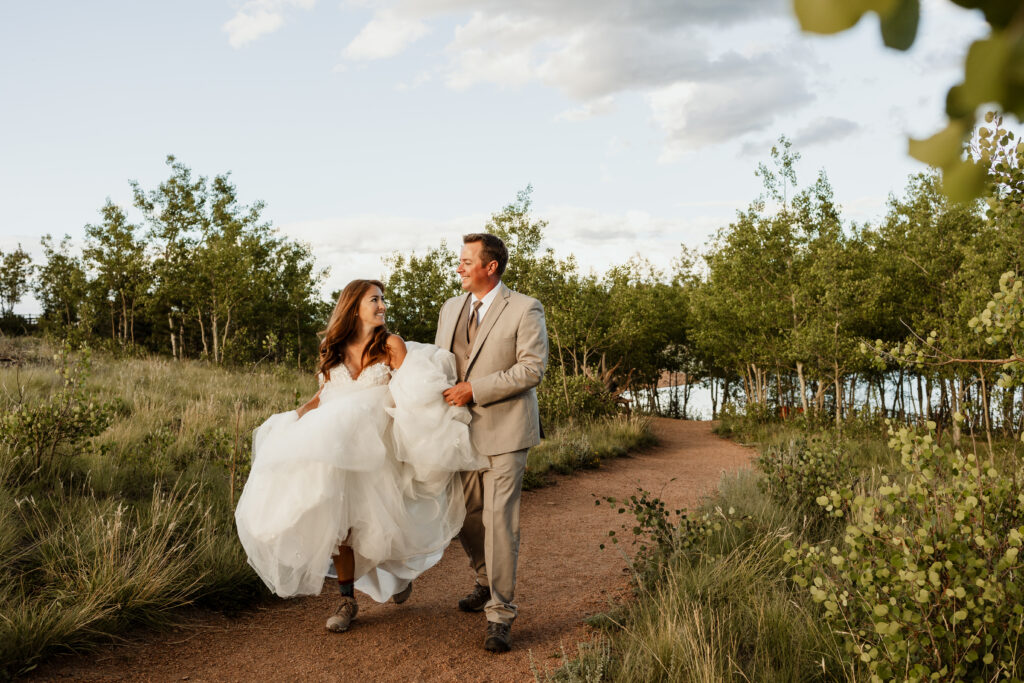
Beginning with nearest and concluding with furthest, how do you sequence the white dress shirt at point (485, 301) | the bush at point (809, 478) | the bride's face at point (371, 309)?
the white dress shirt at point (485, 301)
the bride's face at point (371, 309)
the bush at point (809, 478)

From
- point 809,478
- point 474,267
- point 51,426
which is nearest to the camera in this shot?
point 474,267

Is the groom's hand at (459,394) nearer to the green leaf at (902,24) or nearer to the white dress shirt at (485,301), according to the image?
the white dress shirt at (485,301)

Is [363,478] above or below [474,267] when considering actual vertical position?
below

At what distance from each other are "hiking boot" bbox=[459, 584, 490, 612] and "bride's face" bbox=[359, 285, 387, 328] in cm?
211

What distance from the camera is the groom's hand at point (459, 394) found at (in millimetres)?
4934

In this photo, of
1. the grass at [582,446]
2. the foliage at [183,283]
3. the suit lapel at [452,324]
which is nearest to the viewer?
the suit lapel at [452,324]

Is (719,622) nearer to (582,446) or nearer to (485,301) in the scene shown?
(485,301)

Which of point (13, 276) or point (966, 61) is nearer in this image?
point (966, 61)

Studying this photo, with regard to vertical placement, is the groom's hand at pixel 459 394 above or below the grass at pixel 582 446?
above

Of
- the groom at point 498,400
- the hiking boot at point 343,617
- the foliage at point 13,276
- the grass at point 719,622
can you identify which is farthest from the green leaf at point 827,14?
the foliage at point 13,276

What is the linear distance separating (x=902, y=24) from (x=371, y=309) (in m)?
4.94

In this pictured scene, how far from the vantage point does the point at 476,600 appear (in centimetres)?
566

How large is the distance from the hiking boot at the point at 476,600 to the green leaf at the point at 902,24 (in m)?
5.50

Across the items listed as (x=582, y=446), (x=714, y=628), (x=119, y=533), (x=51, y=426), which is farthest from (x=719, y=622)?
(x=582, y=446)
